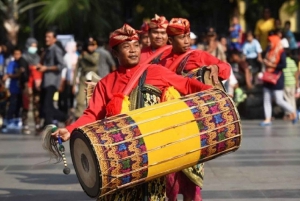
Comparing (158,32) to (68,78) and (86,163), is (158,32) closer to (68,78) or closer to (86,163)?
(86,163)

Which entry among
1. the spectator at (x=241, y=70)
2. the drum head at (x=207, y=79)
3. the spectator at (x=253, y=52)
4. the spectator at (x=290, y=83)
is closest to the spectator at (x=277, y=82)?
the spectator at (x=290, y=83)

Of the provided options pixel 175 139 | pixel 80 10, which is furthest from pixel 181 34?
pixel 80 10

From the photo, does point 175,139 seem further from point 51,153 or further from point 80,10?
point 80,10

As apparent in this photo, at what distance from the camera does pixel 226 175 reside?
9438mm

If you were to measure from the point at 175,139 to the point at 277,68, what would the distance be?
398 inches

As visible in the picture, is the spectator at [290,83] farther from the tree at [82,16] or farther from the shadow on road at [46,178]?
the shadow on road at [46,178]

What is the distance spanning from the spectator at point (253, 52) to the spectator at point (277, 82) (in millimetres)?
2897

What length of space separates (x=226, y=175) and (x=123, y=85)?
3.89 m

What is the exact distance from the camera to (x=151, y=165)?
211 inches

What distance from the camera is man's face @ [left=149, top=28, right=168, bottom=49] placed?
25.0 feet

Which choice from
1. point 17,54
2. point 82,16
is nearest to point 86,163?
point 17,54

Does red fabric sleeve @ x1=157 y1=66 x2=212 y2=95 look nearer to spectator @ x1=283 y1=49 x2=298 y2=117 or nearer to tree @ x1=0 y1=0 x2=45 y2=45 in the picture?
spectator @ x1=283 y1=49 x2=298 y2=117

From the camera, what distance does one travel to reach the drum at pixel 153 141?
5250 mm

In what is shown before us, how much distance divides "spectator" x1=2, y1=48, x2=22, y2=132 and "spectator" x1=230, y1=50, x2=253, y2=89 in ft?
14.1
